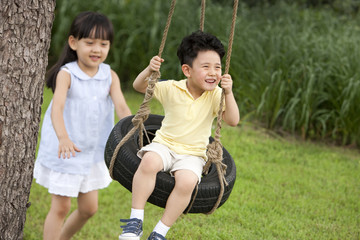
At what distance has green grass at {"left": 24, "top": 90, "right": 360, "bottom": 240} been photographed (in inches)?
152

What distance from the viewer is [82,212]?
3.35 metres

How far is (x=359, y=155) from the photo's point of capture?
5746 mm

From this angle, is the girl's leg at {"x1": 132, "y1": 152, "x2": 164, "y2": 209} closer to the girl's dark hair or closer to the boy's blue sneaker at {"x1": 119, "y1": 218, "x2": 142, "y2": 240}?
the boy's blue sneaker at {"x1": 119, "y1": 218, "x2": 142, "y2": 240}

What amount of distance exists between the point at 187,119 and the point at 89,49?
0.82 m

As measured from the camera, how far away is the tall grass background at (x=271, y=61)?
5.90 metres

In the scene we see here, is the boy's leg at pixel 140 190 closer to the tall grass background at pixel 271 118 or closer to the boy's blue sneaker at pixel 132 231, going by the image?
the boy's blue sneaker at pixel 132 231

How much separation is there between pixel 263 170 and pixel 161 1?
12.0 feet

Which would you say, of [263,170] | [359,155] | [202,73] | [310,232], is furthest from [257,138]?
[202,73]

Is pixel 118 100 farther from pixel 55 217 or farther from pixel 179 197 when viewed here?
pixel 179 197

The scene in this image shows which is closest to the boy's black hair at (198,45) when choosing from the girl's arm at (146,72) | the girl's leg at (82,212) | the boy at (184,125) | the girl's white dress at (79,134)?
the boy at (184,125)

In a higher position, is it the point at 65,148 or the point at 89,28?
the point at 89,28

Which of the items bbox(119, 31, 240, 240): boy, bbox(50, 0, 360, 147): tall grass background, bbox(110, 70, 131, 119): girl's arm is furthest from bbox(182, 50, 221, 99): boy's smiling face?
bbox(50, 0, 360, 147): tall grass background

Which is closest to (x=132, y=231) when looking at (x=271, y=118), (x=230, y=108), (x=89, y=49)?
(x=230, y=108)

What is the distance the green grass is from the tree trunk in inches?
54.3
